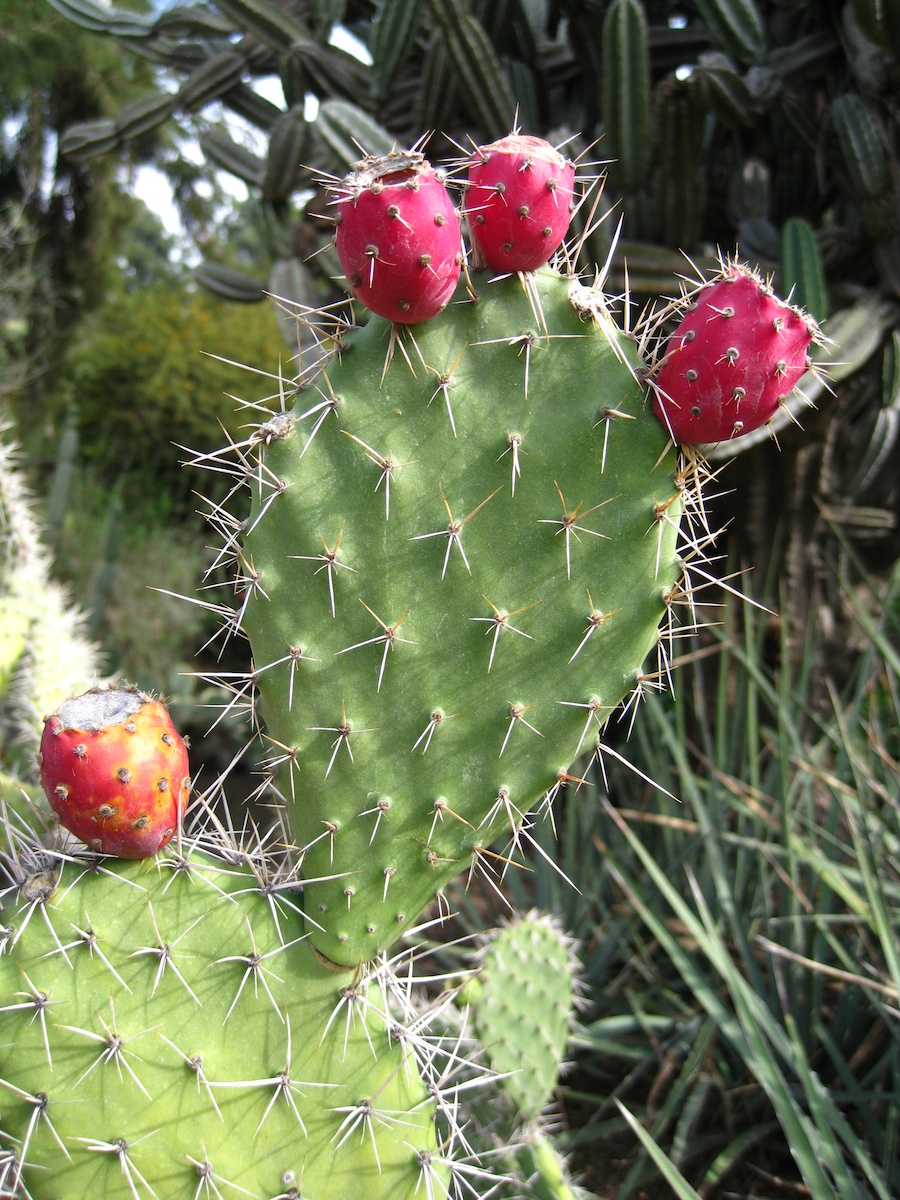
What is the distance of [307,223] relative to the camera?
3.02m

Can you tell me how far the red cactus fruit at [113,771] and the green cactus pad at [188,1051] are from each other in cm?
6

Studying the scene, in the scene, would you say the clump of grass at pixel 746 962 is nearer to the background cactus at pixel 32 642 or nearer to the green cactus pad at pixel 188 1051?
the green cactus pad at pixel 188 1051

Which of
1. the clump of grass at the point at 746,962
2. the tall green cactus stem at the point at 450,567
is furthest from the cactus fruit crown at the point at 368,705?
the clump of grass at the point at 746,962

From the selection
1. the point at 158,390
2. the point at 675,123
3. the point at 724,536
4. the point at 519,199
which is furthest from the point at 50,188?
the point at 519,199

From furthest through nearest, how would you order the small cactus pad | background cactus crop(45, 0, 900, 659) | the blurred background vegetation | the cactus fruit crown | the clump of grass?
background cactus crop(45, 0, 900, 659) → the blurred background vegetation → the clump of grass → the small cactus pad → the cactus fruit crown

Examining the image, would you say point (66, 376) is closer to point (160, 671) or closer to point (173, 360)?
point (173, 360)

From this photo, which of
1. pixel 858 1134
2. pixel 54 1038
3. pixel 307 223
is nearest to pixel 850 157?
pixel 307 223

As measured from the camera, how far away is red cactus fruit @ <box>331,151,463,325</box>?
0.79 m

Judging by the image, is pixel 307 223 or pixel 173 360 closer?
pixel 307 223

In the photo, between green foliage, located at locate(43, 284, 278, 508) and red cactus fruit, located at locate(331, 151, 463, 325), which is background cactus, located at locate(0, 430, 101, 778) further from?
green foliage, located at locate(43, 284, 278, 508)

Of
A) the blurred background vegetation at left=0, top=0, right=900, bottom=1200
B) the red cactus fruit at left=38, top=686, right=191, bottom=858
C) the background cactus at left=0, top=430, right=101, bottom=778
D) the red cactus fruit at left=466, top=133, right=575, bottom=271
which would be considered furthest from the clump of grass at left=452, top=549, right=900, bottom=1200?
the background cactus at left=0, top=430, right=101, bottom=778

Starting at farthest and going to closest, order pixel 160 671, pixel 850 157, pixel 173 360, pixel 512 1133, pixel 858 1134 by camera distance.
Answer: pixel 173 360 → pixel 160 671 → pixel 850 157 → pixel 858 1134 → pixel 512 1133

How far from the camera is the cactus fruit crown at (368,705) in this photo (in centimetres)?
90

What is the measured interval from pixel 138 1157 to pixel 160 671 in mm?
4100
